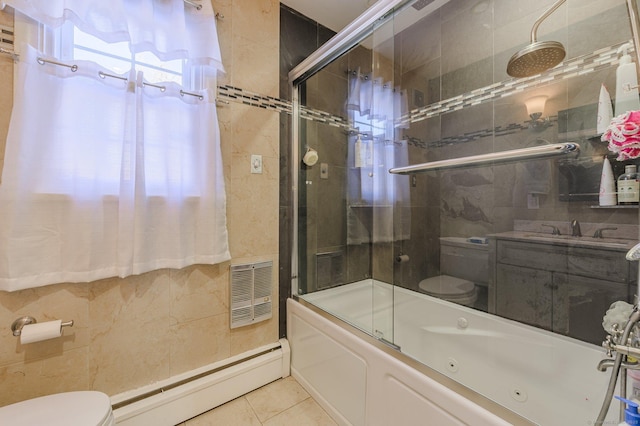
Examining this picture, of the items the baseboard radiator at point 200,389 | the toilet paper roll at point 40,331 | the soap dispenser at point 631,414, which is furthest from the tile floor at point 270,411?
the soap dispenser at point 631,414

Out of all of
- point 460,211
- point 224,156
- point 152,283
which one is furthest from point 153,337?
point 460,211

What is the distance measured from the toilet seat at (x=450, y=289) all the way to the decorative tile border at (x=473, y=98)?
1016mm

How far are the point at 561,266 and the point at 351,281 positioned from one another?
1238mm

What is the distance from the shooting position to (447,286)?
1814 millimetres

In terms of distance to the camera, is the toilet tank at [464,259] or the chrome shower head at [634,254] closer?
the chrome shower head at [634,254]

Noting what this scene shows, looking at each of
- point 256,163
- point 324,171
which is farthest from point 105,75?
point 324,171

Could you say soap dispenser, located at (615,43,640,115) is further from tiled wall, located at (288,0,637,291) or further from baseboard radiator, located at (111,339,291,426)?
baseboard radiator, located at (111,339,291,426)

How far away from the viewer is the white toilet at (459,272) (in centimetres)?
169

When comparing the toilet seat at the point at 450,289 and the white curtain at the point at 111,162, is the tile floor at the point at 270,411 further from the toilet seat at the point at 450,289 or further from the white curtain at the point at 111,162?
the toilet seat at the point at 450,289

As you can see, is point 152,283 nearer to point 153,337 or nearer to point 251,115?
point 153,337

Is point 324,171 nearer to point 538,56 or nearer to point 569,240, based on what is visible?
point 538,56

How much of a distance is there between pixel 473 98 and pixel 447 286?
1357mm

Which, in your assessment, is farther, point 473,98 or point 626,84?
point 473,98

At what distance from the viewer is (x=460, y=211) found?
5.97 feet
